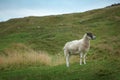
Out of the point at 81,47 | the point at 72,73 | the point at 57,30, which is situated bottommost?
the point at 72,73

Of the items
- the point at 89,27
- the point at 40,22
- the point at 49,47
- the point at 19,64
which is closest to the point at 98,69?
the point at 19,64

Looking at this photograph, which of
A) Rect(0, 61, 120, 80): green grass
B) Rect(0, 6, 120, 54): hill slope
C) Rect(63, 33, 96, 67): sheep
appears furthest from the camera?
Rect(0, 6, 120, 54): hill slope

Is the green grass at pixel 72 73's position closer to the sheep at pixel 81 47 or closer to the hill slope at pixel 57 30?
the sheep at pixel 81 47

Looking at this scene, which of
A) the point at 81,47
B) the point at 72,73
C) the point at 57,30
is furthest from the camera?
the point at 57,30

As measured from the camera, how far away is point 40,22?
88438mm

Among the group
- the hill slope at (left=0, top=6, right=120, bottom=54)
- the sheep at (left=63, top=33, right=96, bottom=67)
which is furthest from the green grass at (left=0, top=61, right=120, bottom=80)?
the hill slope at (left=0, top=6, right=120, bottom=54)

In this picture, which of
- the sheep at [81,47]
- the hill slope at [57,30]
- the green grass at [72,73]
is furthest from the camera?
the hill slope at [57,30]

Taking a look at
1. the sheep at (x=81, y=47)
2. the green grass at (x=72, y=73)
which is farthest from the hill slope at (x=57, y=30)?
the green grass at (x=72, y=73)

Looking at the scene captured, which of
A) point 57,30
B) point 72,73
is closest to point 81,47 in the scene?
point 72,73

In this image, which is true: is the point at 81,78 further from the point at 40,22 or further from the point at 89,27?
the point at 40,22

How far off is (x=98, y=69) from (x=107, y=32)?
39271 mm

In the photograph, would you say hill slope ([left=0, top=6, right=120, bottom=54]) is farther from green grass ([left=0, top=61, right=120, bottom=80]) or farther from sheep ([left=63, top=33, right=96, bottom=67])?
green grass ([left=0, top=61, right=120, bottom=80])

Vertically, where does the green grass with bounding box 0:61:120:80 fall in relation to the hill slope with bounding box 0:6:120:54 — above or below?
below

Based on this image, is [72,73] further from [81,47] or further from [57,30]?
[57,30]
